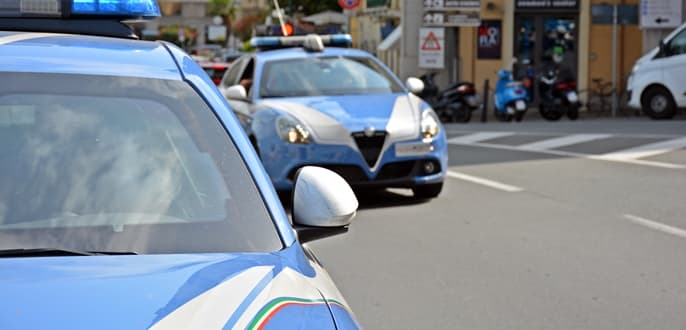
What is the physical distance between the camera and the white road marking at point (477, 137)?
19.8 meters

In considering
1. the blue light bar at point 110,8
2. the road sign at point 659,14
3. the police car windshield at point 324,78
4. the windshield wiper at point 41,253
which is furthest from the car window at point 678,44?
the windshield wiper at point 41,253

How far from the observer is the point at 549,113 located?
26766mm

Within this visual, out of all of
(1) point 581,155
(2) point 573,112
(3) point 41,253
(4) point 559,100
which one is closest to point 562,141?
(1) point 581,155

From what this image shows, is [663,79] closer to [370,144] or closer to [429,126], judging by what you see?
[429,126]

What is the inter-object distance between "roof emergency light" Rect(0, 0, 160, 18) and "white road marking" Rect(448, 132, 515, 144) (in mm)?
15365

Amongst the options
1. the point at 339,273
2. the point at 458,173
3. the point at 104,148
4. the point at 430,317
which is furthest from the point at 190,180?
the point at 458,173

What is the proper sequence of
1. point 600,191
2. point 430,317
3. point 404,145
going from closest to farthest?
point 430,317
point 404,145
point 600,191

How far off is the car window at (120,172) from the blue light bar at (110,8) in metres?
0.74

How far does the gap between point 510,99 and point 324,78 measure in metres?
14.7

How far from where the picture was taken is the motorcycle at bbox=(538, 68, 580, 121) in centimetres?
2628

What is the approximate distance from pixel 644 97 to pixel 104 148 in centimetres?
2204

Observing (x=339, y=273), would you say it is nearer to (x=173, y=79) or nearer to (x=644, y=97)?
(x=173, y=79)

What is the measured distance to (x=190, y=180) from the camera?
3.54 metres

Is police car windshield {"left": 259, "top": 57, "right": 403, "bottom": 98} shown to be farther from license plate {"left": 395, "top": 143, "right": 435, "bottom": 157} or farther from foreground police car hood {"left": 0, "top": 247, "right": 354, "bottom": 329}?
foreground police car hood {"left": 0, "top": 247, "right": 354, "bottom": 329}
